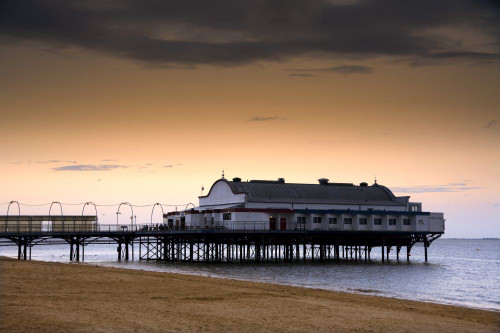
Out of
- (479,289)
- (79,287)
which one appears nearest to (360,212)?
(479,289)

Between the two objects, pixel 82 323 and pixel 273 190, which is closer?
pixel 82 323

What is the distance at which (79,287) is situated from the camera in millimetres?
33531

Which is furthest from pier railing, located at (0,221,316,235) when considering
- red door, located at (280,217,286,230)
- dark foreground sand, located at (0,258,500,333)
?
dark foreground sand, located at (0,258,500,333)

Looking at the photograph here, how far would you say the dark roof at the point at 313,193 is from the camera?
7881cm

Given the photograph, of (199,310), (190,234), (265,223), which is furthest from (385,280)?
(199,310)

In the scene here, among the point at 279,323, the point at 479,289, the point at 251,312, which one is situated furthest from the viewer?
the point at 479,289

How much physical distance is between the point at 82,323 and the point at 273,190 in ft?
194

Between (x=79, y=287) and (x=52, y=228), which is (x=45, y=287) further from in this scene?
(x=52, y=228)

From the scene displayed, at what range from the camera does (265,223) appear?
74.1 m

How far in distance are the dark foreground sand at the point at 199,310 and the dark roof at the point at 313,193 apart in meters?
40.9

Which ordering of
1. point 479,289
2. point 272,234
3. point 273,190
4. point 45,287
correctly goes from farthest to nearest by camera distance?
1. point 273,190
2. point 272,234
3. point 479,289
4. point 45,287

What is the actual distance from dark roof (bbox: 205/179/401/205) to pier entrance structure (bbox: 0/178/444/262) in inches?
4.7

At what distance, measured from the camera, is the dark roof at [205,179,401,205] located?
78.8 m

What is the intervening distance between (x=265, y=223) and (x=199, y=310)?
157ft
